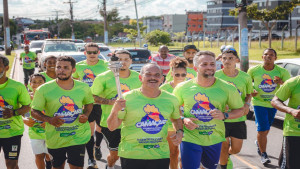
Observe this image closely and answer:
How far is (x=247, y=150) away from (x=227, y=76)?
2.19 meters

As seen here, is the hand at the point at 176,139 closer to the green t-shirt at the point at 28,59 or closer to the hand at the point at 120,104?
the hand at the point at 120,104

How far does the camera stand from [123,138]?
161 inches

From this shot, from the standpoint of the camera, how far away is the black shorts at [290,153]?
444 cm

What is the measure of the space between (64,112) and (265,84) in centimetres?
399

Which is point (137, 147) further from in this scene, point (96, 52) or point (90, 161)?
point (96, 52)

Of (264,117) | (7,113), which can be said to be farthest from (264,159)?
(7,113)

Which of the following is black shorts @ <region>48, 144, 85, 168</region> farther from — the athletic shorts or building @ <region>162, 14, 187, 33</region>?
building @ <region>162, 14, 187, 33</region>

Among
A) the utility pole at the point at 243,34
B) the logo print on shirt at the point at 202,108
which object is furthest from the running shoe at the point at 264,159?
the utility pole at the point at 243,34

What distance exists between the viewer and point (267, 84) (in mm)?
6926

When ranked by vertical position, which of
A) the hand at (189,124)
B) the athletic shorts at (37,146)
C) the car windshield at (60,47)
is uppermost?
the car windshield at (60,47)

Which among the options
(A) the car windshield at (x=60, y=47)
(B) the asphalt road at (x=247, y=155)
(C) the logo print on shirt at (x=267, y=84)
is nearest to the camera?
(B) the asphalt road at (x=247, y=155)

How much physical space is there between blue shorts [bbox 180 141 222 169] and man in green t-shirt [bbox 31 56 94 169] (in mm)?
1358

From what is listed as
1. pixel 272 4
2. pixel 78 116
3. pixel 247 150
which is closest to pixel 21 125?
pixel 78 116

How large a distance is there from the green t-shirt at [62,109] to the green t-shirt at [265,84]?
3578 mm
